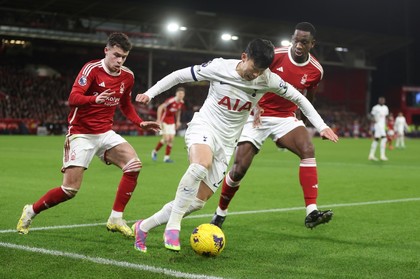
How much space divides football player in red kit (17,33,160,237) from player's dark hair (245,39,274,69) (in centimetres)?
152

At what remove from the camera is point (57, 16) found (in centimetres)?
4275

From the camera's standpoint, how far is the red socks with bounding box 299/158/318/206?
23.6ft

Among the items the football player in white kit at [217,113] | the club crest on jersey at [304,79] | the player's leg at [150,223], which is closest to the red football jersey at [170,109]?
the club crest on jersey at [304,79]

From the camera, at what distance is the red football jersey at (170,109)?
62.3 ft

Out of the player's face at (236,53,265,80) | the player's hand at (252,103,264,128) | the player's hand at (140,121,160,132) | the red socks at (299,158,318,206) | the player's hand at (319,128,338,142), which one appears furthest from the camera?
the player's hand at (252,103,264,128)

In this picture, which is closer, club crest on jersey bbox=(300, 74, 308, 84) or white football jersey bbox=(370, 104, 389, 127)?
club crest on jersey bbox=(300, 74, 308, 84)

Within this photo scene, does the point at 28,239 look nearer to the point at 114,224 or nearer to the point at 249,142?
the point at 114,224

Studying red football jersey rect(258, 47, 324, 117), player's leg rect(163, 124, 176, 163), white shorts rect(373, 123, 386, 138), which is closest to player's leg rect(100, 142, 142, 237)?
red football jersey rect(258, 47, 324, 117)

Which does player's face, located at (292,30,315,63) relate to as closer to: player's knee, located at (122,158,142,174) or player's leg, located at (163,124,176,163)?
player's knee, located at (122,158,142,174)

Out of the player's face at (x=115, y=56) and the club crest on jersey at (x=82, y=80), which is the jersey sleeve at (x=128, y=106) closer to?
the player's face at (x=115, y=56)

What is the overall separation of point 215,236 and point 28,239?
2007mm

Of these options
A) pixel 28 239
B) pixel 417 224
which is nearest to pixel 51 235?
pixel 28 239

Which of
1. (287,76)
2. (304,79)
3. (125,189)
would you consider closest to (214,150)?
(125,189)

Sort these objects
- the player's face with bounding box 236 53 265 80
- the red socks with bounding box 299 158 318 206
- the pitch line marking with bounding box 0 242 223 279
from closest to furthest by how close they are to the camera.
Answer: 1. the pitch line marking with bounding box 0 242 223 279
2. the player's face with bounding box 236 53 265 80
3. the red socks with bounding box 299 158 318 206
